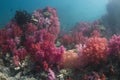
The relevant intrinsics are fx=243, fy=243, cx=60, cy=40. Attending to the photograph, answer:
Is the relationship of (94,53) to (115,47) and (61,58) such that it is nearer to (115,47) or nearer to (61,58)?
(115,47)

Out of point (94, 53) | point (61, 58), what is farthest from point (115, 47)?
point (61, 58)

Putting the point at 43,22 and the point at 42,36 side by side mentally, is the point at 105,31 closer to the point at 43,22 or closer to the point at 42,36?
the point at 43,22

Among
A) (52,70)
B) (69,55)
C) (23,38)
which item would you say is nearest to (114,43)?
(69,55)

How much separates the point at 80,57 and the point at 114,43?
3.72ft

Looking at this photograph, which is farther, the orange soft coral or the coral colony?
the orange soft coral

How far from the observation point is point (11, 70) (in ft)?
28.4

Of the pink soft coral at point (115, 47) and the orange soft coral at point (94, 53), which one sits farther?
the orange soft coral at point (94, 53)

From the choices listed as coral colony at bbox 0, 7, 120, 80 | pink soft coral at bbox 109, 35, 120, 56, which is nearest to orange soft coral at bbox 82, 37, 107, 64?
Answer: coral colony at bbox 0, 7, 120, 80

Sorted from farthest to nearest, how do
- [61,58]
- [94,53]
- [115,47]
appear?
[61,58] < [94,53] < [115,47]

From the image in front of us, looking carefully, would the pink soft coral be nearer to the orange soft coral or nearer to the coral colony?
the coral colony

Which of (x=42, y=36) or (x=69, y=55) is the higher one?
(x=42, y=36)

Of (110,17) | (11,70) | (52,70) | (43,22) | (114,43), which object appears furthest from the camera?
(110,17)

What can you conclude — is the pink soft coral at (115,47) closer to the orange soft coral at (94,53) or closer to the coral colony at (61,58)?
the coral colony at (61,58)

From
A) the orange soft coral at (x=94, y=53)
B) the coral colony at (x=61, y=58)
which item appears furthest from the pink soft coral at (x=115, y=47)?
the orange soft coral at (x=94, y=53)
